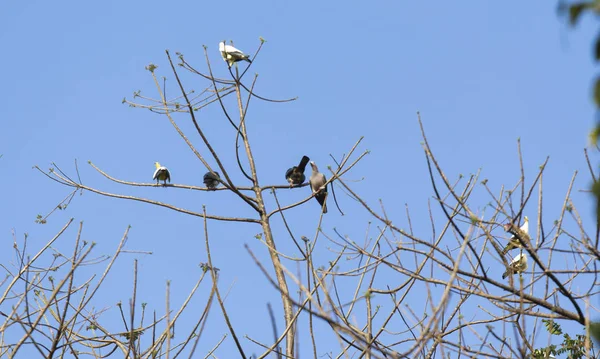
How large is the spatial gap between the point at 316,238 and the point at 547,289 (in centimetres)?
150

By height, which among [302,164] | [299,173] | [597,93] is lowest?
[597,93]

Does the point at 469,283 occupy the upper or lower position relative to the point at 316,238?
lower

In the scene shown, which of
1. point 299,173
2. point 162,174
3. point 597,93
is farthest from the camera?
point 162,174

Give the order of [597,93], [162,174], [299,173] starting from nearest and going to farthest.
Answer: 1. [597,93]
2. [299,173]
3. [162,174]

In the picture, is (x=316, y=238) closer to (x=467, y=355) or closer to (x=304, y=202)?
(x=467, y=355)

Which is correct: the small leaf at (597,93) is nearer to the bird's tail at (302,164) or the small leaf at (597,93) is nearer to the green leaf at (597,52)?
the green leaf at (597,52)

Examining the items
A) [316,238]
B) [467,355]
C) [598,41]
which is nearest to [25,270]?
[316,238]

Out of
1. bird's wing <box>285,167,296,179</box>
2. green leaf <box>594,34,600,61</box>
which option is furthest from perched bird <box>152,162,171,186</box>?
green leaf <box>594,34,600,61</box>

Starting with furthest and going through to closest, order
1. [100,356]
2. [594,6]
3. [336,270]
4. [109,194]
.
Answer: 1. [109,194]
2. [100,356]
3. [336,270]
4. [594,6]

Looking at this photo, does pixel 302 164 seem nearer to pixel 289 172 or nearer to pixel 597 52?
pixel 289 172

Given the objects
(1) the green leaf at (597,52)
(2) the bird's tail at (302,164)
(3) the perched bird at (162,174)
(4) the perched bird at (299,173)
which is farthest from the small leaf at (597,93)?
(3) the perched bird at (162,174)

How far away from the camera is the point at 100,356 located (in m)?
5.50

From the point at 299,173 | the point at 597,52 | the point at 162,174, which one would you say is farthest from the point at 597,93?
the point at 162,174

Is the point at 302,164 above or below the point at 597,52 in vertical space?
above
